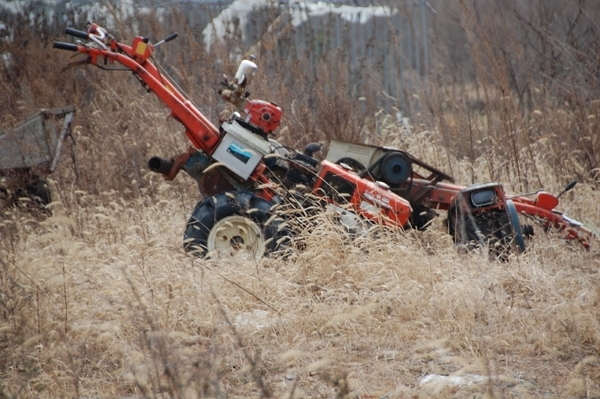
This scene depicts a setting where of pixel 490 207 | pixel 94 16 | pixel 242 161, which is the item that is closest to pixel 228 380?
pixel 242 161

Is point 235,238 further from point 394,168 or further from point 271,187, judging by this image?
point 394,168

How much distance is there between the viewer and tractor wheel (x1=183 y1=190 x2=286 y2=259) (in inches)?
249

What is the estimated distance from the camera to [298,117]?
9523 mm

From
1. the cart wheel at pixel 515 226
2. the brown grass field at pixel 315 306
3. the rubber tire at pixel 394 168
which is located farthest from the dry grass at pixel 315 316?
the rubber tire at pixel 394 168

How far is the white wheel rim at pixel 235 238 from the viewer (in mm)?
6336

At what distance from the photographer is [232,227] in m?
6.40

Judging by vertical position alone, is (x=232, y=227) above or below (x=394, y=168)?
below

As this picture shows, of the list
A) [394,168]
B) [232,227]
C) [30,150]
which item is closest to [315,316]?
[232,227]

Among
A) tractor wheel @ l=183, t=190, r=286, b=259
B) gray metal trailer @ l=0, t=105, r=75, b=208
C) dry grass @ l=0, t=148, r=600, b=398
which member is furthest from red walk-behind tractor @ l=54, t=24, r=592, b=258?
gray metal trailer @ l=0, t=105, r=75, b=208

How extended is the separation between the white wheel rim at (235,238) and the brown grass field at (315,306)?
241mm

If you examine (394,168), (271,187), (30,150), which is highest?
(394,168)

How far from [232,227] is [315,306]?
121cm

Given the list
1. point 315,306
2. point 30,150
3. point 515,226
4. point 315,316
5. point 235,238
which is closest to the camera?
point 315,316

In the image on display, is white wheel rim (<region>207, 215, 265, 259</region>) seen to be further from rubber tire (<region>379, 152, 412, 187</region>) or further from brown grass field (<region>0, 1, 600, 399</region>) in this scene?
rubber tire (<region>379, 152, 412, 187</region>)
